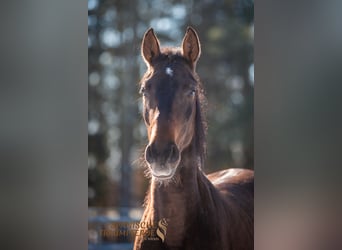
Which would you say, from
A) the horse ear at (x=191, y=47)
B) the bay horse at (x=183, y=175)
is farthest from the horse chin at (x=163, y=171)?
the horse ear at (x=191, y=47)

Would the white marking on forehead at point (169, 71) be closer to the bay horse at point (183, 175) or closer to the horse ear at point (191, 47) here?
the bay horse at point (183, 175)

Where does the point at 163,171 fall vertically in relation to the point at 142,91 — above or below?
below

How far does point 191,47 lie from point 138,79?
46 centimetres

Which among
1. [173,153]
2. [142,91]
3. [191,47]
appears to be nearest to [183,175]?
[173,153]

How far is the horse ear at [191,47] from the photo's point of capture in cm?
275

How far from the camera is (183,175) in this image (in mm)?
2705

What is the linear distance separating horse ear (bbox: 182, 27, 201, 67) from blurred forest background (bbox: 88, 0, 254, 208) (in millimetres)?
51

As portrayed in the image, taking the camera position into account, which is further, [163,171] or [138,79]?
[138,79]

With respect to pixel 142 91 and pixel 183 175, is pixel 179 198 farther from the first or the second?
pixel 142 91

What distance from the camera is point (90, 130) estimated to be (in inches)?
112

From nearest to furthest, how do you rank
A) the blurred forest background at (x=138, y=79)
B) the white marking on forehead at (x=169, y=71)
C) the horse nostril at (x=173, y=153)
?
the horse nostril at (x=173, y=153) < the white marking on forehead at (x=169, y=71) < the blurred forest background at (x=138, y=79)
